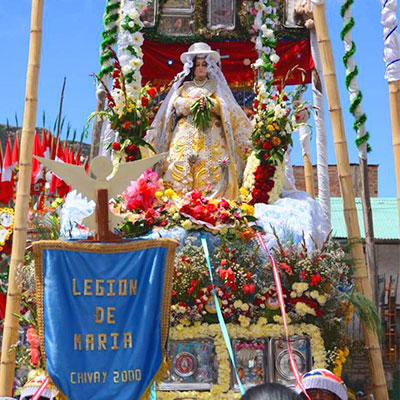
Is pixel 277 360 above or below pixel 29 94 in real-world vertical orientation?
below

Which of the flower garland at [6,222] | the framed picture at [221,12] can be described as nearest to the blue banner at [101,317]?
the flower garland at [6,222]

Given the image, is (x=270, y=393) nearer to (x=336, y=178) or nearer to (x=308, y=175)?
(x=308, y=175)

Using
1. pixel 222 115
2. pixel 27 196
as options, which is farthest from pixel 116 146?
pixel 27 196

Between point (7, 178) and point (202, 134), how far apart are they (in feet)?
12.7

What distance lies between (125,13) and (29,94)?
269cm

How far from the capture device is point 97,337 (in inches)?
262

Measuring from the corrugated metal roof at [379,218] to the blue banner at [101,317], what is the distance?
14415 mm

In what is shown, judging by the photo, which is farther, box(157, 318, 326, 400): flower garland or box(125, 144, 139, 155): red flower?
box(125, 144, 139, 155): red flower

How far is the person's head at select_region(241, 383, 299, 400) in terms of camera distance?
10.3ft

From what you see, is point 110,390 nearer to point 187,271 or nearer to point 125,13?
point 187,271

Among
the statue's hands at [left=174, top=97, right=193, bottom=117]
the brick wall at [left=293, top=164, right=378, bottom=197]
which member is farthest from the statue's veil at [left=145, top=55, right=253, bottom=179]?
the brick wall at [left=293, top=164, right=378, bottom=197]

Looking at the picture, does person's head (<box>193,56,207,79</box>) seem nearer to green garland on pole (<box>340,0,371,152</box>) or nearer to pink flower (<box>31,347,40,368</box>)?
green garland on pole (<box>340,0,371,152</box>)

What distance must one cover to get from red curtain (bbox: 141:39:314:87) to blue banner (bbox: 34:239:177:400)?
6372 mm

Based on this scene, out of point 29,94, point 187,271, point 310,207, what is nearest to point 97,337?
point 187,271
